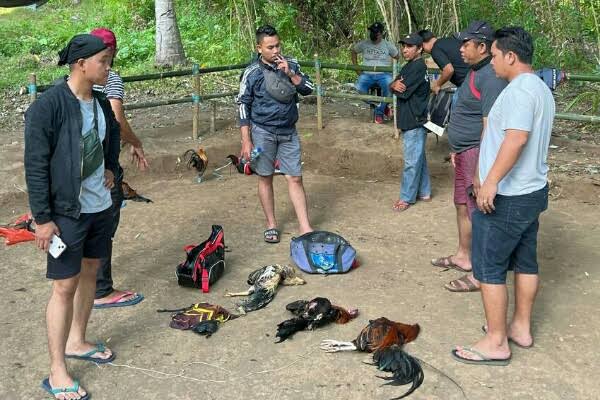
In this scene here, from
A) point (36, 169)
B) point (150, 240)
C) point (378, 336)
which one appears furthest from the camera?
point (150, 240)

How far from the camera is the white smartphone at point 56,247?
3.17m

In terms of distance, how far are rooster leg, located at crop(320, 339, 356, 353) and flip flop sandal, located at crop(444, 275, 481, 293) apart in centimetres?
105

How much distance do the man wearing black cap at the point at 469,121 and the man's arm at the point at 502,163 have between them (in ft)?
2.41

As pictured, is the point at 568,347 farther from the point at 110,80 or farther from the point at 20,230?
the point at 20,230

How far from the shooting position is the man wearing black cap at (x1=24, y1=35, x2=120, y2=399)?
3.10m

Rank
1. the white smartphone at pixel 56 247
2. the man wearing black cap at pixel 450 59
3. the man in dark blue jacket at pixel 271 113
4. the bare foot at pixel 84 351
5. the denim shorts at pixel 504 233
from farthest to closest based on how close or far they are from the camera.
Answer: the man wearing black cap at pixel 450 59 < the man in dark blue jacket at pixel 271 113 < the bare foot at pixel 84 351 < the denim shorts at pixel 504 233 < the white smartphone at pixel 56 247

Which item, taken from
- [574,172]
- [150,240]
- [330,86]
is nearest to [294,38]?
[330,86]

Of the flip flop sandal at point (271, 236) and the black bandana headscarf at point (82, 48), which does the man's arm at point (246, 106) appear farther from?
the black bandana headscarf at point (82, 48)

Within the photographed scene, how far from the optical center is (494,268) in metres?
3.50

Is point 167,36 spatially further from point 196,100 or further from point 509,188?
point 509,188

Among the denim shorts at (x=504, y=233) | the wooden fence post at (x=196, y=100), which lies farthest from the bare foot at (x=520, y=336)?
the wooden fence post at (x=196, y=100)

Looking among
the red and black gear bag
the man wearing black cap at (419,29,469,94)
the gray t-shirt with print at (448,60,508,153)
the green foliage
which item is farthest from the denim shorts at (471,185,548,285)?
the green foliage

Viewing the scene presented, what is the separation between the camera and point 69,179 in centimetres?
319

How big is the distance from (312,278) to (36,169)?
88.9 inches
